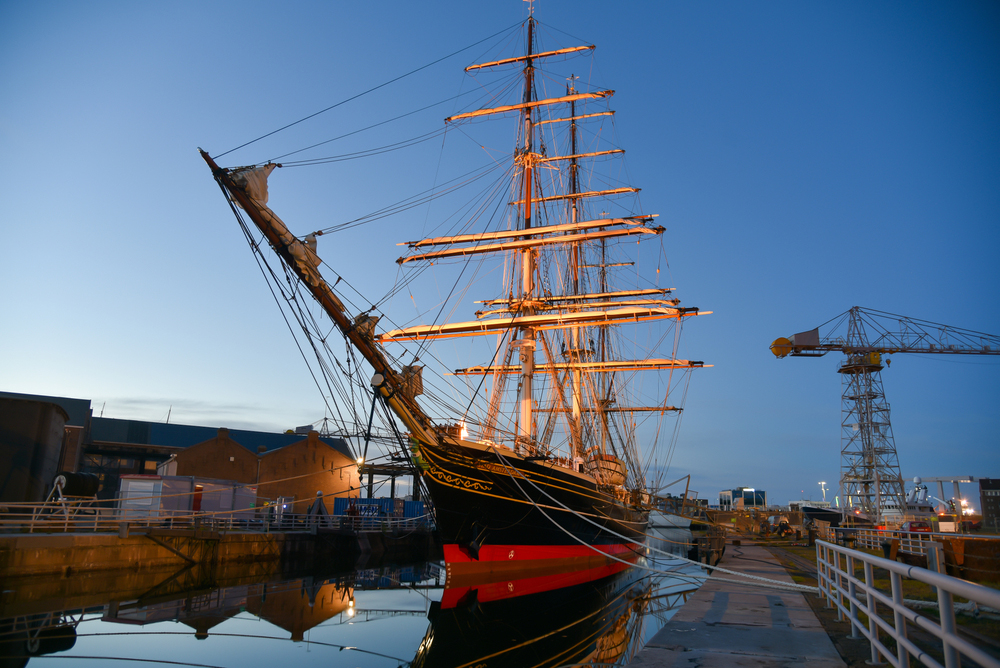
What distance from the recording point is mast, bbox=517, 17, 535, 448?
23750 millimetres

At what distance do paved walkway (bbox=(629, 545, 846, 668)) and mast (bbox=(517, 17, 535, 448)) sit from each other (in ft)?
35.8

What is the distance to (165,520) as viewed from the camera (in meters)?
21.8

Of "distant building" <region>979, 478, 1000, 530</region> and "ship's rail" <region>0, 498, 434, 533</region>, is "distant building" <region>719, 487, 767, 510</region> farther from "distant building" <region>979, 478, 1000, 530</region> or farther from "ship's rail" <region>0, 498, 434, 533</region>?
"ship's rail" <region>0, 498, 434, 533</region>

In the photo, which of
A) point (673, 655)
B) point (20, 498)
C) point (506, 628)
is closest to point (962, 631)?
point (673, 655)

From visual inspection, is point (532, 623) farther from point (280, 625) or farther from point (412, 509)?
point (412, 509)

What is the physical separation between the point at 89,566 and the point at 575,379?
21624mm

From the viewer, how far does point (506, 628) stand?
12609 mm

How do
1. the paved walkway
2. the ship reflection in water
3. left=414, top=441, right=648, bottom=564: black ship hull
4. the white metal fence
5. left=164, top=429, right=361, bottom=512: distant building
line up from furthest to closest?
left=164, top=429, right=361, bottom=512: distant building → left=414, top=441, right=648, bottom=564: black ship hull → the white metal fence → the ship reflection in water → the paved walkway

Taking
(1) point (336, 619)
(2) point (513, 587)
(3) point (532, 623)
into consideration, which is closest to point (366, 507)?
(2) point (513, 587)

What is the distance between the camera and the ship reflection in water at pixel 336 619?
10.0 meters

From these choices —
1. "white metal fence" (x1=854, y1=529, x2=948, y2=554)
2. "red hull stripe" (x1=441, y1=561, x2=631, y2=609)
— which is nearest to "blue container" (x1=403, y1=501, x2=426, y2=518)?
"red hull stripe" (x1=441, y1=561, x2=631, y2=609)

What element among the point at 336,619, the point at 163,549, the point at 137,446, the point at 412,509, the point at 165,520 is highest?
the point at 137,446

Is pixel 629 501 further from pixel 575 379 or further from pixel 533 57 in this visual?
pixel 533 57

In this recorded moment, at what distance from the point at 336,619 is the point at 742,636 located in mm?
9001
